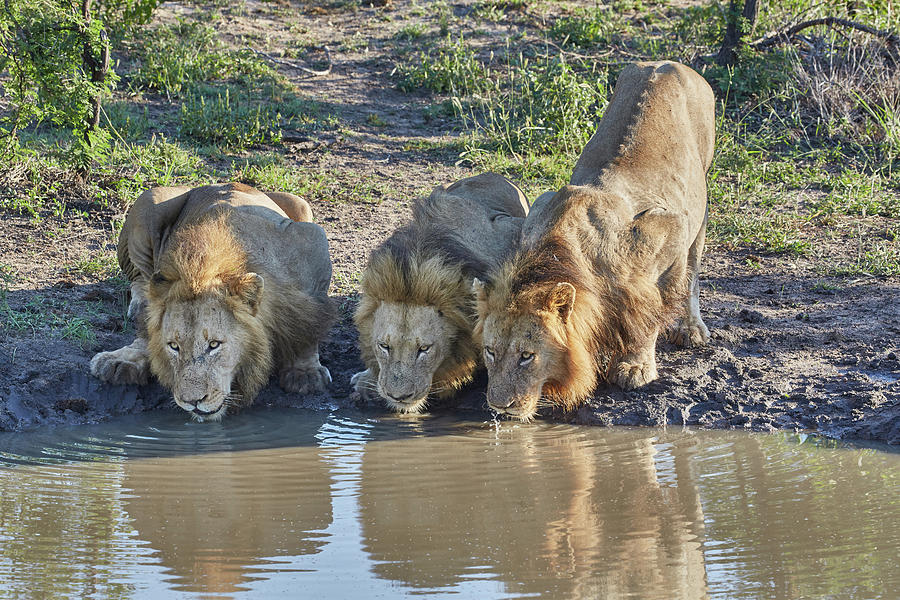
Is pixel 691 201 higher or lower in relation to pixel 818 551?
higher

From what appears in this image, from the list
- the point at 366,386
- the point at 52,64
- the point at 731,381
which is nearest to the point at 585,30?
the point at 52,64

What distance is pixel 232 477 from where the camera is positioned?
535cm

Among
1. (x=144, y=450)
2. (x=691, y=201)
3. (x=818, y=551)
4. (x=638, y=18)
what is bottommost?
(x=144, y=450)

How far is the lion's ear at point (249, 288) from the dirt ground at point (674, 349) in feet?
2.48

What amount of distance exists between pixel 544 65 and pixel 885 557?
7715 millimetres

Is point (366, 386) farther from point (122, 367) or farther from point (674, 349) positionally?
point (674, 349)

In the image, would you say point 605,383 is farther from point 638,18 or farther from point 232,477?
point 638,18

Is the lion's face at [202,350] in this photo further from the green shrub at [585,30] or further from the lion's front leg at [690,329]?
the green shrub at [585,30]

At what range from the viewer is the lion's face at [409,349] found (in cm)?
575

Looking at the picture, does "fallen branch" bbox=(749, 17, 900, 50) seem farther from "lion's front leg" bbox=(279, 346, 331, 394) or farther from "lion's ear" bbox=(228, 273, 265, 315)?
"lion's ear" bbox=(228, 273, 265, 315)

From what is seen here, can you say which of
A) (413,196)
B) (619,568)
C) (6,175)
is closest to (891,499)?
(619,568)

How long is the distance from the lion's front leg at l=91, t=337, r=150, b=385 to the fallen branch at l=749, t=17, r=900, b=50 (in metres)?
7.11

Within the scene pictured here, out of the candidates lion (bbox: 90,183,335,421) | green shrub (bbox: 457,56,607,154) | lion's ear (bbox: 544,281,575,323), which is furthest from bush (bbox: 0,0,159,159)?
lion's ear (bbox: 544,281,575,323)

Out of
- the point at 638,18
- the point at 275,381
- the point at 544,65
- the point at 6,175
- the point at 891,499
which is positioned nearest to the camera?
the point at 891,499
